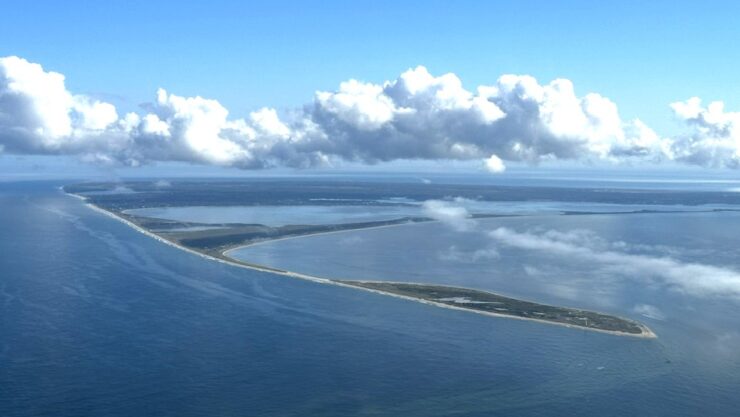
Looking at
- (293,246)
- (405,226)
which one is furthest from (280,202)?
(293,246)

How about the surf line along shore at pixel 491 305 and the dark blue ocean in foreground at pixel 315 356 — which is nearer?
the dark blue ocean in foreground at pixel 315 356

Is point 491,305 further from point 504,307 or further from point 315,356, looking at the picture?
point 315,356

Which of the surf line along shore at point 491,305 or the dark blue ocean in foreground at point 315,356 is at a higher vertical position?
the surf line along shore at point 491,305

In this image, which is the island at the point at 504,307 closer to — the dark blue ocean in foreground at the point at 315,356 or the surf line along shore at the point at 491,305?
the surf line along shore at the point at 491,305

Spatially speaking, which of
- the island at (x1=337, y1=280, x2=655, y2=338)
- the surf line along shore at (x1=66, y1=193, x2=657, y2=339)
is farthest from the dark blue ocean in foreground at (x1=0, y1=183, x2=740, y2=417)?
the island at (x1=337, y1=280, x2=655, y2=338)

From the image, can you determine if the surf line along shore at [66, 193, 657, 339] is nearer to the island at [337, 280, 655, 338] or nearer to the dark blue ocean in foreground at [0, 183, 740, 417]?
the island at [337, 280, 655, 338]

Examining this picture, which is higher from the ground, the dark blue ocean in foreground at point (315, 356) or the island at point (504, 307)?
the island at point (504, 307)

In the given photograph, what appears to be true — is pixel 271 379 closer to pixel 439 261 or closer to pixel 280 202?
pixel 439 261

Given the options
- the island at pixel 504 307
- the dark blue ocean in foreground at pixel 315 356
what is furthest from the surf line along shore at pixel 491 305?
the dark blue ocean in foreground at pixel 315 356
